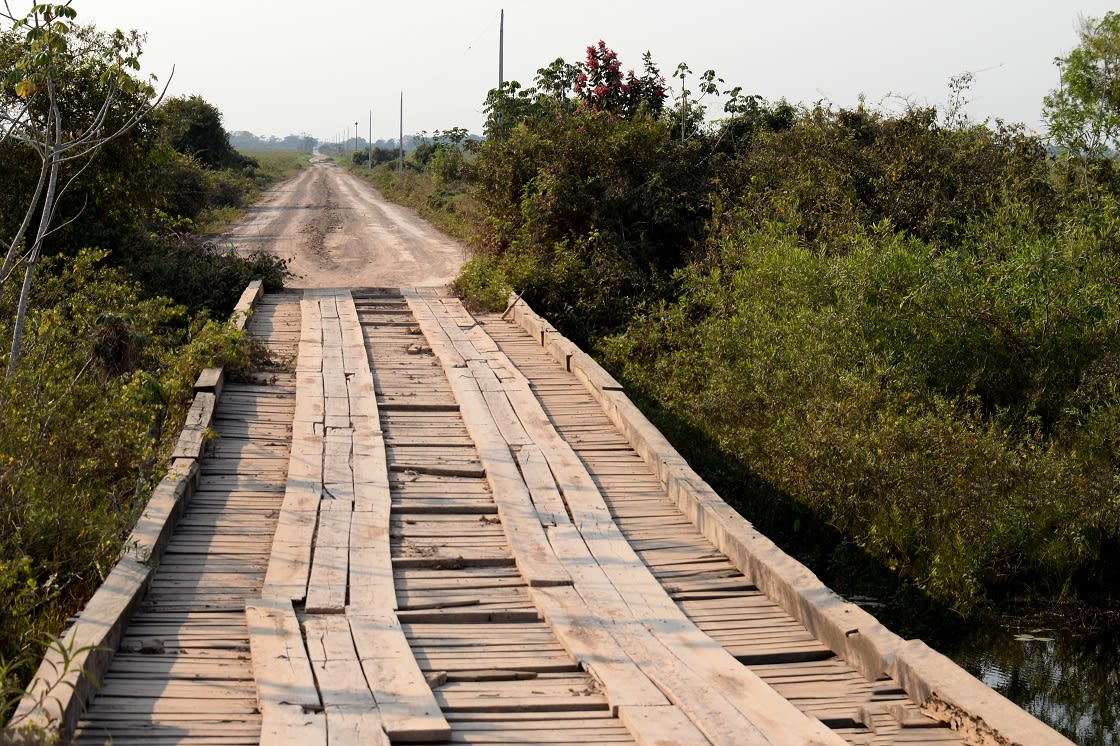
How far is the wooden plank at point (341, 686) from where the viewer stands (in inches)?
156

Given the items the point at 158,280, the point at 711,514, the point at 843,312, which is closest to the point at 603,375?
the point at 843,312

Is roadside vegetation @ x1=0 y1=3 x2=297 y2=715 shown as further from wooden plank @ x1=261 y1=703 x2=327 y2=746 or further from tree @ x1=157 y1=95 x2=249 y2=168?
tree @ x1=157 y1=95 x2=249 y2=168

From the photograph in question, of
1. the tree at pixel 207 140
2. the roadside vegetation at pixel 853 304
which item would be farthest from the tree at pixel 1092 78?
the tree at pixel 207 140

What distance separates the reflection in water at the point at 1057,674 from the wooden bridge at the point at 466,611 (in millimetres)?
2068

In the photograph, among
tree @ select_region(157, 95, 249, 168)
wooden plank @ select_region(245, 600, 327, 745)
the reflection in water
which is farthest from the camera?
tree @ select_region(157, 95, 249, 168)

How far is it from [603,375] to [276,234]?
55.2ft

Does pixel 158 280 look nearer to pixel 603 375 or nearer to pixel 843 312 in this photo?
pixel 603 375

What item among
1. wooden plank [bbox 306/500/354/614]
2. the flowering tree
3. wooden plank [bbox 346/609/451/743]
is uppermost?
the flowering tree

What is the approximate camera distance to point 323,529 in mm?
6066

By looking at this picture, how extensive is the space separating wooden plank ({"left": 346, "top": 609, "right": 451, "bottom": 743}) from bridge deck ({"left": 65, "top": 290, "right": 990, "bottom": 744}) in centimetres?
1

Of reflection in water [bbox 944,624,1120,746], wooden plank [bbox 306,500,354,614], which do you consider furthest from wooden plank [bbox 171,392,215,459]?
reflection in water [bbox 944,624,1120,746]

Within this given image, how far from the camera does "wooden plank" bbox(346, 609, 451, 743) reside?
406cm

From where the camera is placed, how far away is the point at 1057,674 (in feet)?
22.8

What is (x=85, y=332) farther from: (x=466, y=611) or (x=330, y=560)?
(x=466, y=611)
